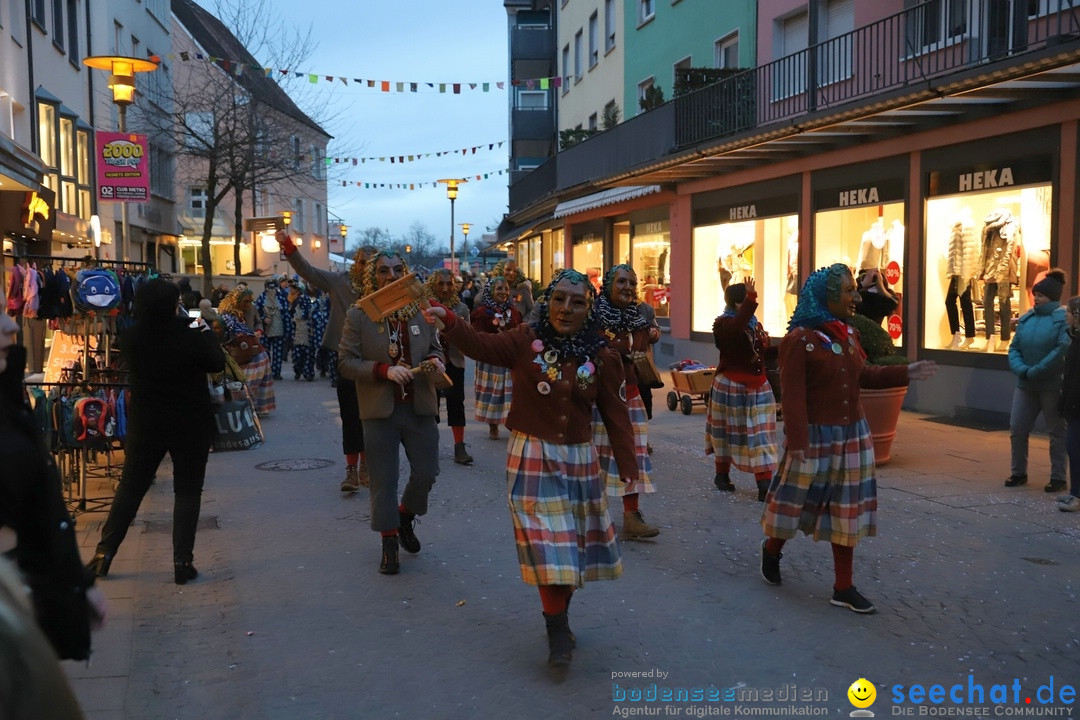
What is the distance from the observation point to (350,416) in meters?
9.02

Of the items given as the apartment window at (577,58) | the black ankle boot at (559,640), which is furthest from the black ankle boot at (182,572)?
the apartment window at (577,58)

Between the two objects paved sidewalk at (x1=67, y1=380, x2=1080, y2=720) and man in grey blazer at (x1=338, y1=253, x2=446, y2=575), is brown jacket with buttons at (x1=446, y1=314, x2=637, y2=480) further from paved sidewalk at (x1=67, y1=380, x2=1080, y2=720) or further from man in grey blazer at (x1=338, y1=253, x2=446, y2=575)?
man in grey blazer at (x1=338, y1=253, x2=446, y2=575)

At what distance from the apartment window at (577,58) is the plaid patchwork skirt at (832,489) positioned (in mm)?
28353

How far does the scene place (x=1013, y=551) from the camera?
6.79 meters

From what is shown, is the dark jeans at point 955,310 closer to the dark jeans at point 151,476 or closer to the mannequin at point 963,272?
the mannequin at point 963,272

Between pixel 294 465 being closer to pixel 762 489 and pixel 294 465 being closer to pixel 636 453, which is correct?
pixel 762 489

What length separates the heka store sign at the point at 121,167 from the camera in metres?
12.6

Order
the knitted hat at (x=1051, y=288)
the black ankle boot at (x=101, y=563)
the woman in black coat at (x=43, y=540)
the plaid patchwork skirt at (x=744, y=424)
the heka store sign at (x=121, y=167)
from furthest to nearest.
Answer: the heka store sign at (x=121, y=167) → the knitted hat at (x=1051, y=288) → the plaid patchwork skirt at (x=744, y=424) → the black ankle boot at (x=101, y=563) → the woman in black coat at (x=43, y=540)

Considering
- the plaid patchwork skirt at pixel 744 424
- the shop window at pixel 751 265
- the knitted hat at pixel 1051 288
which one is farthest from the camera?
the shop window at pixel 751 265

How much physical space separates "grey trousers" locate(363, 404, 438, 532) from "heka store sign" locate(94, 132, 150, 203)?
25.0ft

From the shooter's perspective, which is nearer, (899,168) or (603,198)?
(899,168)

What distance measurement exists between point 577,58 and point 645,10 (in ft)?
26.5

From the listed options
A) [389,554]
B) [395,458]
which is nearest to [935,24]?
[395,458]

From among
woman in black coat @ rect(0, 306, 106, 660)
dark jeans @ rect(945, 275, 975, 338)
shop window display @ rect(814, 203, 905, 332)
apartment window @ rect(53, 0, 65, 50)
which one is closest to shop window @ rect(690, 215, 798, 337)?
shop window display @ rect(814, 203, 905, 332)
